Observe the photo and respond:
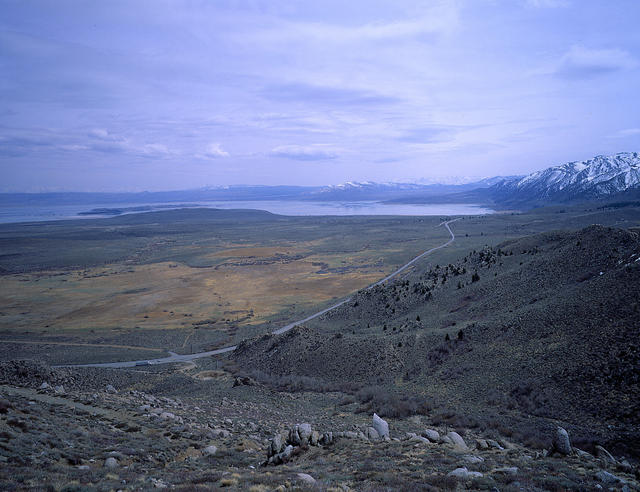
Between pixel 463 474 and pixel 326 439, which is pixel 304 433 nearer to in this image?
pixel 326 439

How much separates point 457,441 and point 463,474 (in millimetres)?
3916

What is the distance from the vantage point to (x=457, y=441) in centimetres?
1281

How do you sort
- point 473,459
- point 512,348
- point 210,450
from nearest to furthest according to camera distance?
1. point 473,459
2. point 210,450
3. point 512,348

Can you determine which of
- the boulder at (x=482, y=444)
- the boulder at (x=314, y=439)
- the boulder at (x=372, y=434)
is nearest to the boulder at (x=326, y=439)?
the boulder at (x=314, y=439)

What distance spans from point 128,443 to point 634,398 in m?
18.8

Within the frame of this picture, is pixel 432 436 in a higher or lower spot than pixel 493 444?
higher

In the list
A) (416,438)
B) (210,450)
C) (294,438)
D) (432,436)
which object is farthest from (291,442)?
(432,436)

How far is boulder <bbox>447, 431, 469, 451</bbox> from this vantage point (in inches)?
481

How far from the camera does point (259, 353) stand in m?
32.3

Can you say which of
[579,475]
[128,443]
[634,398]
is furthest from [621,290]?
[128,443]

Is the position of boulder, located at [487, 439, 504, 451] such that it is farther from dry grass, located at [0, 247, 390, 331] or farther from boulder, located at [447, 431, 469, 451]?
dry grass, located at [0, 247, 390, 331]

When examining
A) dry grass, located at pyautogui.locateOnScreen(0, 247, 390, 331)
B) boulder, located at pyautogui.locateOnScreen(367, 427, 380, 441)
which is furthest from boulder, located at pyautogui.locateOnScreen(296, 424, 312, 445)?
dry grass, located at pyautogui.locateOnScreen(0, 247, 390, 331)

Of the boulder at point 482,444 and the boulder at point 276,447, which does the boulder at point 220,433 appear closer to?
the boulder at point 276,447

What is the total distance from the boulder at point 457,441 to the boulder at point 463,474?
2.88 m
